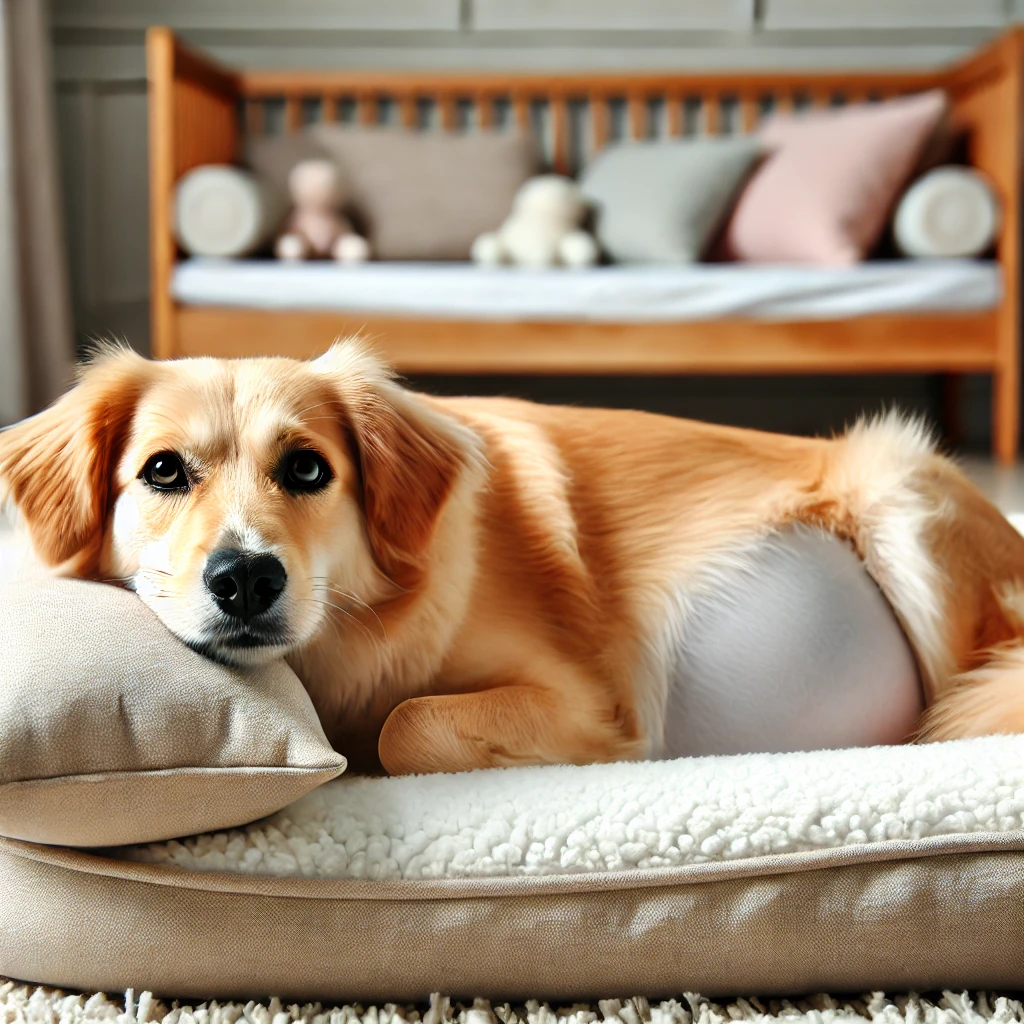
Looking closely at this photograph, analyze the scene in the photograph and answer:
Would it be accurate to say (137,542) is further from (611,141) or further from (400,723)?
(611,141)

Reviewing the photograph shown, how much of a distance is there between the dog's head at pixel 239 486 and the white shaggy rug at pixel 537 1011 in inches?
10.6

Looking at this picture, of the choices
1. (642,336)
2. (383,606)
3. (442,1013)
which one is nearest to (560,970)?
(442,1013)

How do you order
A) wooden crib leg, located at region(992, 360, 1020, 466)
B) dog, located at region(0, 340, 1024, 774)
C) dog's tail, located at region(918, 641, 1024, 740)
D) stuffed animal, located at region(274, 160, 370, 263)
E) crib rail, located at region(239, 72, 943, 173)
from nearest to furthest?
dog, located at region(0, 340, 1024, 774), dog's tail, located at region(918, 641, 1024, 740), wooden crib leg, located at region(992, 360, 1020, 466), stuffed animal, located at region(274, 160, 370, 263), crib rail, located at region(239, 72, 943, 173)

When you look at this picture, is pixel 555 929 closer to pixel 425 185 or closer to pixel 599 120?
pixel 425 185

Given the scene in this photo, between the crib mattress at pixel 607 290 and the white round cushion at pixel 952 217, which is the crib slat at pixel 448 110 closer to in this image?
the crib mattress at pixel 607 290

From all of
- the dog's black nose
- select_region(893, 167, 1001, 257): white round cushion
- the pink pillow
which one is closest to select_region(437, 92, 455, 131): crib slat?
the pink pillow

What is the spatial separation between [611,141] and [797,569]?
3190 mm

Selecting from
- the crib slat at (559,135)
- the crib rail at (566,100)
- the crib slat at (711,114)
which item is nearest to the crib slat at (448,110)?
the crib rail at (566,100)

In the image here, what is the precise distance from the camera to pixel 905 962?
2.79ft

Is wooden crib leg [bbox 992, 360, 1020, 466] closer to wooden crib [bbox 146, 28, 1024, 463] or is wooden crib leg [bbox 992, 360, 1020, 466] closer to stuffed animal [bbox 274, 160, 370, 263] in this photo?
wooden crib [bbox 146, 28, 1024, 463]

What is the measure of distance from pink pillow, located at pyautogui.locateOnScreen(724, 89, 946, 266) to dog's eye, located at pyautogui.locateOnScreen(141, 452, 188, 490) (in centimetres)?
257

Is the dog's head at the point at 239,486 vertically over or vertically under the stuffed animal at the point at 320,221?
under

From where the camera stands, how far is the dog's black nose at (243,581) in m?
0.87

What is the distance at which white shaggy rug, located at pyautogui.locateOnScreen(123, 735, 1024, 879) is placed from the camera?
0.85 metres
